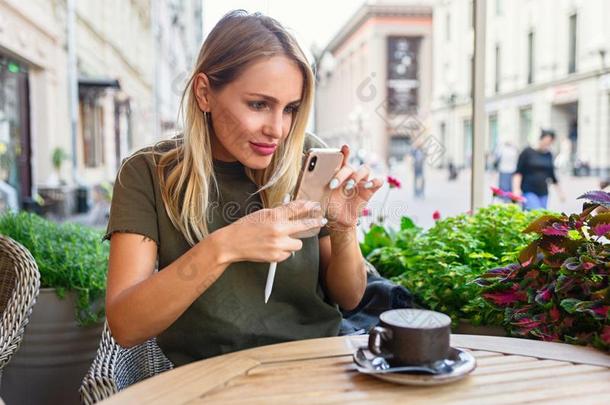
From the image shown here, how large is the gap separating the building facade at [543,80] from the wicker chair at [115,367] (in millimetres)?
13733

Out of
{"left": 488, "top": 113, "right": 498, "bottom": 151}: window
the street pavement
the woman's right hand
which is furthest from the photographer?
{"left": 488, "top": 113, "right": 498, "bottom": 151}: window

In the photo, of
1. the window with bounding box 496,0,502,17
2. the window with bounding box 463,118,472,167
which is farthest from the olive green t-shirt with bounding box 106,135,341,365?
the window with bounding box 496,0,502,17

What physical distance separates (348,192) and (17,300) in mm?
797

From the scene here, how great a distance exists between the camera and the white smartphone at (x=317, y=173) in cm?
109

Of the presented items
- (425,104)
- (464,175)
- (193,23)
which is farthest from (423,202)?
(193,23)

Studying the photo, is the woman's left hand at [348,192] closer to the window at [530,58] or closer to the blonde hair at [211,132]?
the blonde hair at [211,132]

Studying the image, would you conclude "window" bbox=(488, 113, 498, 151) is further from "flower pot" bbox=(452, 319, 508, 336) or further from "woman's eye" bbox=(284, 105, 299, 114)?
"woman's eye" bbox=(284, 105, 299, 114)

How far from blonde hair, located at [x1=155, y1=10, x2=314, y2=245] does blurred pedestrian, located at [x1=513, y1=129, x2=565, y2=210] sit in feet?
14.8

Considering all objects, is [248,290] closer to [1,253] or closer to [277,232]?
[277,232]

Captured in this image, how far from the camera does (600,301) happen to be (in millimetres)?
1109

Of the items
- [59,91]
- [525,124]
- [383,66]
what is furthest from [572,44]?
[59,91]

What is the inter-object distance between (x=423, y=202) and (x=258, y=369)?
30.1ft

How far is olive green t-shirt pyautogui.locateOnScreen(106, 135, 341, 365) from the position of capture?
124 cm

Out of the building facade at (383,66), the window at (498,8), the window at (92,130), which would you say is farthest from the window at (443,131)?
the window at (92,130)
